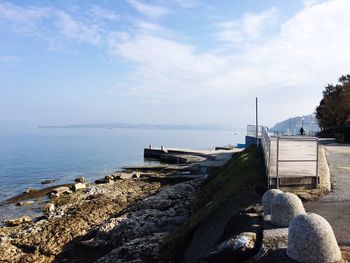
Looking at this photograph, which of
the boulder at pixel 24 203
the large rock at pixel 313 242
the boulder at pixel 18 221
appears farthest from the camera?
the boulder at pixel 24 203

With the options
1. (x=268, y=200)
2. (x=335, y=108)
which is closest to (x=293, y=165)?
(x=268, y=200)

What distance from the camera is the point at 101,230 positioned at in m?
16.2

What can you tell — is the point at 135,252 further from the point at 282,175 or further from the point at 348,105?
the point at 348,105

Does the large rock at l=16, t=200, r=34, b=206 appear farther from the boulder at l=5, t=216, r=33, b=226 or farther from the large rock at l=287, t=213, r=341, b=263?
the large rock at l=287, t=213, r=341, b=263

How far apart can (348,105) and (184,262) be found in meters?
35.2

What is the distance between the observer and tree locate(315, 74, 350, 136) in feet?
135

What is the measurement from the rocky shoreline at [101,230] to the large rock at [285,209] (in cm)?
524

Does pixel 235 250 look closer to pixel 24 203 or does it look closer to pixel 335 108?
pixel 24 203

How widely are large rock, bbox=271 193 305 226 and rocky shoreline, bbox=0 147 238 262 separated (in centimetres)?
524

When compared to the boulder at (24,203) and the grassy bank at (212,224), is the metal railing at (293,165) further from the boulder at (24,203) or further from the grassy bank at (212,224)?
the boulder at (24,203)

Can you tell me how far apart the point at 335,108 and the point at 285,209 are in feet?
125

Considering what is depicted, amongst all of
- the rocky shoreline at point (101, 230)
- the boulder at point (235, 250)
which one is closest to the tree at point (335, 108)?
the rocky shoreline at point (101, 230)

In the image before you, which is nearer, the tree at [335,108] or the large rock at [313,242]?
the large rock at [313,242]

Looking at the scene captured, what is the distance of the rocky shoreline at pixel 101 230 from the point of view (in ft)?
47.1
